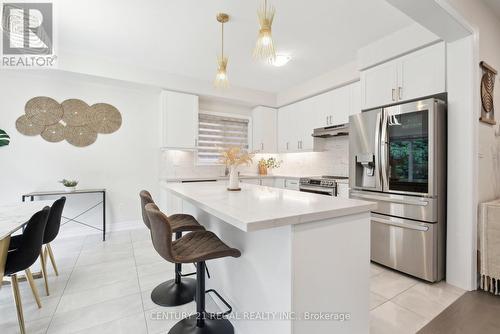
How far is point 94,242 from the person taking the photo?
3.48 m

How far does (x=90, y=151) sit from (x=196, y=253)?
345 centimetres

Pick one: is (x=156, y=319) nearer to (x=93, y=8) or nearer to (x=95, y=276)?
(x=95, y=276)

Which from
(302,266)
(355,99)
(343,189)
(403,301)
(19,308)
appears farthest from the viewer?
(355,99)

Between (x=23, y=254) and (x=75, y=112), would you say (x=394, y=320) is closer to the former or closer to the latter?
(x=23, y=254)

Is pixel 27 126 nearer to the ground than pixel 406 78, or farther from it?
nearer to the ground

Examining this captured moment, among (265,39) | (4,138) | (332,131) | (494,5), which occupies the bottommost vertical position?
(4,138)

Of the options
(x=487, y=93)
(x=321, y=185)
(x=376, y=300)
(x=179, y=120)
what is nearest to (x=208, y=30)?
(x=179, y=120)

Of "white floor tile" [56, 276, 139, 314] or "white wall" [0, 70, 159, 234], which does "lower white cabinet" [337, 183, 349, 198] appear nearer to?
"white floor tile" [56, 276, 139, 314]

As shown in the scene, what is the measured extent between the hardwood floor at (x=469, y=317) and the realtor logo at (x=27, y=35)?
4398 mm

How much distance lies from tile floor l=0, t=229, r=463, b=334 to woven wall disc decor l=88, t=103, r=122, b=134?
2031mm

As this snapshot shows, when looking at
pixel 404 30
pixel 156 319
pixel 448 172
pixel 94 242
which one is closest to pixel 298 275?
pixel 156 319

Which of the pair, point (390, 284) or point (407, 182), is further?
point (407, 182)

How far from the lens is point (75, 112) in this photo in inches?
146

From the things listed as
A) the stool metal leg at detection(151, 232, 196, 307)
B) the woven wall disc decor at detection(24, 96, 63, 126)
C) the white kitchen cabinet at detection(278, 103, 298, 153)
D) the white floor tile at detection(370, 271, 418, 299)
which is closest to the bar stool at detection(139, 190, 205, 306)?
the stool metal leg at detection(151, 232, 196, 307)
